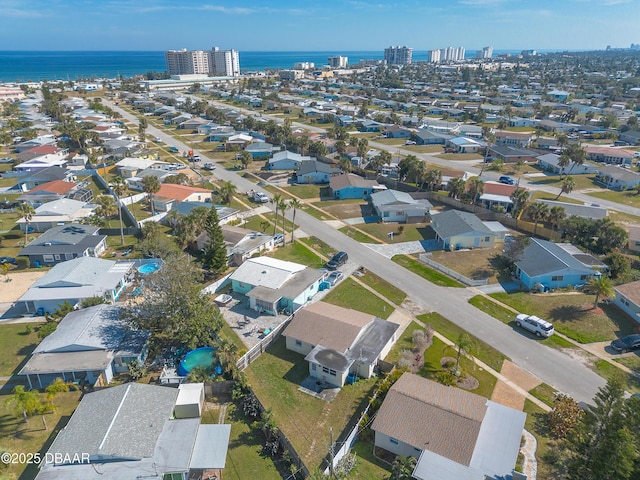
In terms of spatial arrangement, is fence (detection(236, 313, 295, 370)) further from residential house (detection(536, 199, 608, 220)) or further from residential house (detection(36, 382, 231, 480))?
residential house (detection(536, 199, 608, 220))

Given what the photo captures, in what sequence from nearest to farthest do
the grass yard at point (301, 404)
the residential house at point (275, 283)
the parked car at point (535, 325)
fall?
1. the grass yard at point (301, 404)
2. the parked car at point (535, 325)
3. the residential house at point (275, 283)

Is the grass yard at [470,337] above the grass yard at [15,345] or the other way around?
above

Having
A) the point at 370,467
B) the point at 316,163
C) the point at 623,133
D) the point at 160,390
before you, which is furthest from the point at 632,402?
the point at 623,133

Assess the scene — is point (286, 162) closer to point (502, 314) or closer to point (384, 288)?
point (384, 288)

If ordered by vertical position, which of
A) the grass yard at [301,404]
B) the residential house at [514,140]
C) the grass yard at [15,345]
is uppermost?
the residential house at [514,140]

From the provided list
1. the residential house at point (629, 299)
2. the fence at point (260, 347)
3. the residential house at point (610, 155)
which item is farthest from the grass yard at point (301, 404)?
the residential house at point (610, 155)

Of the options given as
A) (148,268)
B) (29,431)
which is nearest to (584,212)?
(148,268)

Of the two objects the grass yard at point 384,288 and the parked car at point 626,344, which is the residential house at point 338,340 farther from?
the parked car at point 626,344

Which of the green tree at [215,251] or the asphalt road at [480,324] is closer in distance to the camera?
the asphalt road at [480,324]
